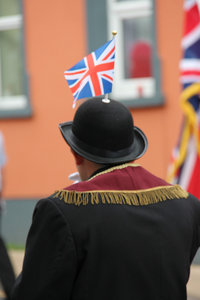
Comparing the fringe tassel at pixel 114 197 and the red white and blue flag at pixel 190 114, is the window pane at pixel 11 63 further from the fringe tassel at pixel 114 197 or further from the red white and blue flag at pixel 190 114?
the fringe tassel at pixel 114 197

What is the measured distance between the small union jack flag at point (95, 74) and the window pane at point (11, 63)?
629cm

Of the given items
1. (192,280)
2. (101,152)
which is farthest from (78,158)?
(192,280)

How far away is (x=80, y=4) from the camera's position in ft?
25.7

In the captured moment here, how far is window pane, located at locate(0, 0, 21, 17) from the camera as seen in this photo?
8.39 m

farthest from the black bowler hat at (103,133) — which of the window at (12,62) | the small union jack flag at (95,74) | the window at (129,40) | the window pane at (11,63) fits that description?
the window pane at (11,63)

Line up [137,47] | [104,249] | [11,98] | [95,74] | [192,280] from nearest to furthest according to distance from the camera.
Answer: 1. [104,249]
2. [95,74]
3. [192,280]
4. [137,47]
5. [11,98]

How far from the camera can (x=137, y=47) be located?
793cm

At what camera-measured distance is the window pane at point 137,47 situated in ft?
25.7

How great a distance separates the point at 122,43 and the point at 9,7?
5.76 ft

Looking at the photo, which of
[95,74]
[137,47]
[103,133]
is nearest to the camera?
[103,133]

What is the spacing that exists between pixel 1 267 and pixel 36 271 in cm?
287

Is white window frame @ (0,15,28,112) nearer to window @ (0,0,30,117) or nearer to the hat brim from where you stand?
window @ (0,0,30,117)

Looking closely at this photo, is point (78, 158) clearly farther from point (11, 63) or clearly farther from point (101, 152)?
point (11, 63)

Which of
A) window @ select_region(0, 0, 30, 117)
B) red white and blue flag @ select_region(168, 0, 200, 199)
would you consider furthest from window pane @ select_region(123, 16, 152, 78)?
red white and blue flag @ select_region(168, 0, 200, 199)
